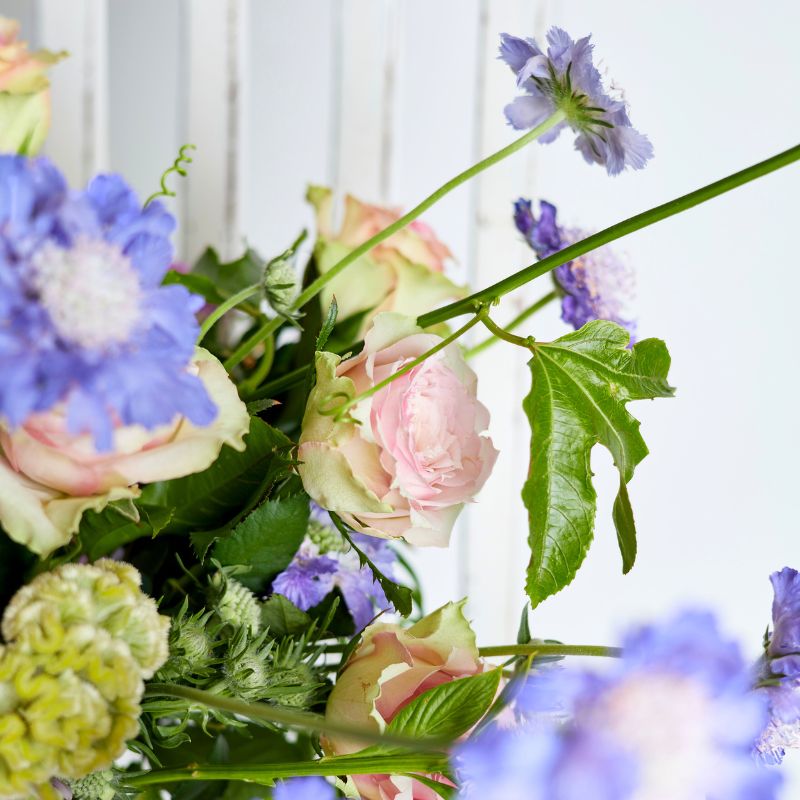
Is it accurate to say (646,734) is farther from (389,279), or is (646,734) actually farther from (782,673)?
(389,279)

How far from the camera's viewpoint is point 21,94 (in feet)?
0.96

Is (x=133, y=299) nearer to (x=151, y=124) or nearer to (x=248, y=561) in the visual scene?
(x=248, y=561)

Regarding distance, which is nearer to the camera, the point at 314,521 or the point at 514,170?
the point at 314,521

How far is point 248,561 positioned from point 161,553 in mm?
40

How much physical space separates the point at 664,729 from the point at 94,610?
0.14 meters

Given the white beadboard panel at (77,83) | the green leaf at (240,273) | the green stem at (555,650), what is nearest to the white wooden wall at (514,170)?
the white beadboard panel at (77,83)

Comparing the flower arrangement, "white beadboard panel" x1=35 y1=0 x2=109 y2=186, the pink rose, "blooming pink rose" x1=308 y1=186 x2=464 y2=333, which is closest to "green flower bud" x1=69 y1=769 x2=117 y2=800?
the flower arrangement

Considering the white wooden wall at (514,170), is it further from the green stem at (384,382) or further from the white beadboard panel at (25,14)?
the green stem at (384,382)

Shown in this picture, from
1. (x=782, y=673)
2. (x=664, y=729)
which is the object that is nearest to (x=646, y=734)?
(x=664, y=729)

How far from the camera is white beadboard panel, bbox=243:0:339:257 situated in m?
0.63

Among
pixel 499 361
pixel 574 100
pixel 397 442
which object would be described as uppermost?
pixel 574 100

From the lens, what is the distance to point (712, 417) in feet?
2.52

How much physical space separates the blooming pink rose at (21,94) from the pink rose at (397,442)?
125 millimetres

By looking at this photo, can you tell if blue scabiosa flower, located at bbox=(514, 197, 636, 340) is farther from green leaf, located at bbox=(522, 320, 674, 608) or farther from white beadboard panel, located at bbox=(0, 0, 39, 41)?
white beadboard panel, located at bbox=(0, 0, 39, 41)
